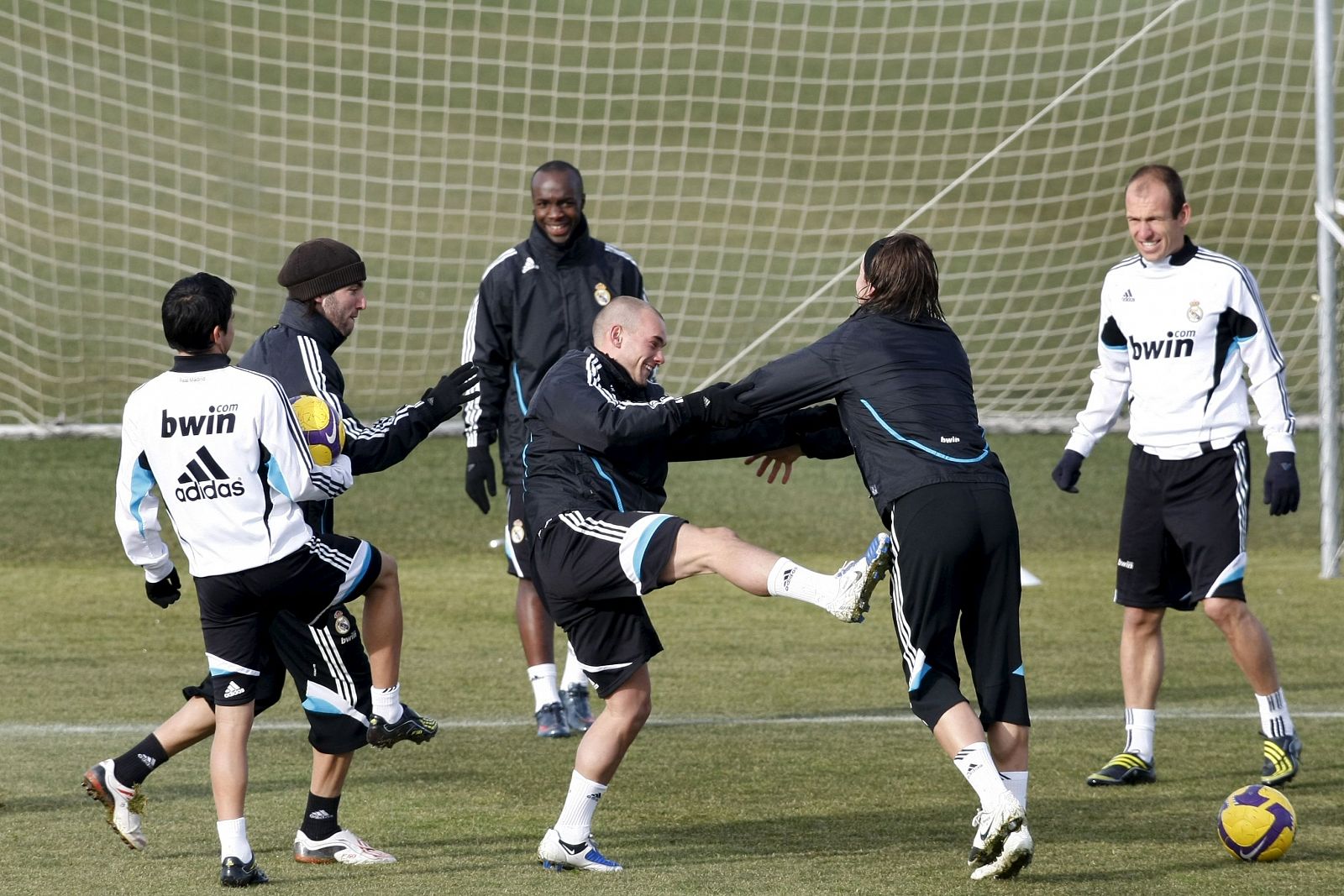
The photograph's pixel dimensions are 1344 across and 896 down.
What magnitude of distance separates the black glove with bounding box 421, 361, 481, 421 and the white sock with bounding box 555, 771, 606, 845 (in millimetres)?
1272

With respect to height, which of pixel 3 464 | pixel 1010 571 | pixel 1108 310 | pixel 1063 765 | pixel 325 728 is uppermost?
pixel 1108 310

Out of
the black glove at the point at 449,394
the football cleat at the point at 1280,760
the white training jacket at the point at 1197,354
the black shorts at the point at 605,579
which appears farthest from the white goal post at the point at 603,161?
the black shorts at the point at 605,579

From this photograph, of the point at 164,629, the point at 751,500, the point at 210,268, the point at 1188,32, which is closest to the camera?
the point at 164,629

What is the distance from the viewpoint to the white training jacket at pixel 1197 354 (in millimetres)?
6586

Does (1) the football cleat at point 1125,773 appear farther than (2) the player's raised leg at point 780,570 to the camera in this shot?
Yes

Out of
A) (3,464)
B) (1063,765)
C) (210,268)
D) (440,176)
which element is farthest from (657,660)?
(440,176)

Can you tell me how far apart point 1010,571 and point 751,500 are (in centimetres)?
795

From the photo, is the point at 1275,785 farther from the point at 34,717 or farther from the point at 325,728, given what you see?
the point at 34,717

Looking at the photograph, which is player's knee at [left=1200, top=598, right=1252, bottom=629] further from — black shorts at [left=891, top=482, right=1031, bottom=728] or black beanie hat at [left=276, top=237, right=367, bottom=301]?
black beanie hat at [left=276, top=237, right=367, bottom=301]

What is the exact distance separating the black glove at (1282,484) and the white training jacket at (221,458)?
366 centimetres

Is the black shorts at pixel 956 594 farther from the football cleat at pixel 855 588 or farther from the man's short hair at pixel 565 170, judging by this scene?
the man's short hair at pixel 565 170

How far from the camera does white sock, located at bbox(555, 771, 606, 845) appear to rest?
5.27 meters

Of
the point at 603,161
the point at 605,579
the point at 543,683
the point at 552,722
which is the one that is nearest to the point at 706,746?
the point at 552,722

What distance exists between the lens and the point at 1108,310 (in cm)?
686
